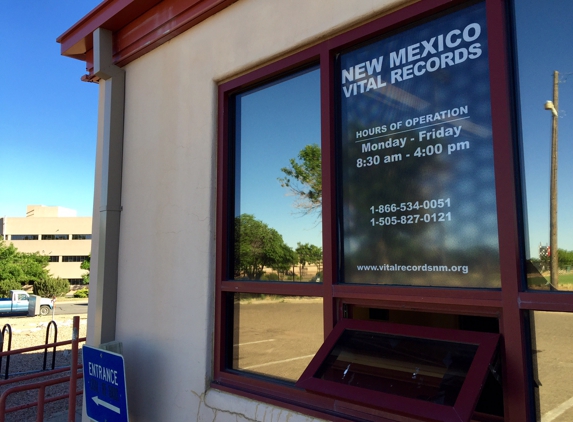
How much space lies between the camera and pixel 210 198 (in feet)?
12.5

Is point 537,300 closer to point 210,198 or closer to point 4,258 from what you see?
point 210,198

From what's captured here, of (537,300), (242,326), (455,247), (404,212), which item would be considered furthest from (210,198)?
(537,300)

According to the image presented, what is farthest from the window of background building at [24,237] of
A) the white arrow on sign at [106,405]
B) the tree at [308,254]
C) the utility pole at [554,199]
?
the utility pole at [554,199]

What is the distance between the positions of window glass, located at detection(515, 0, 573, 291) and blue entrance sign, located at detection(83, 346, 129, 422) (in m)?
2.95

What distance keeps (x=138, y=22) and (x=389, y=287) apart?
11.8 feet

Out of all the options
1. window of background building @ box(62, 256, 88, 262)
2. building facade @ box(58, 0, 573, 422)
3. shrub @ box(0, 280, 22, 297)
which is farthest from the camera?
window of background building @ box(62, 256, 88, 262)

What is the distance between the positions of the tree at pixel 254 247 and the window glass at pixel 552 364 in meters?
1.75

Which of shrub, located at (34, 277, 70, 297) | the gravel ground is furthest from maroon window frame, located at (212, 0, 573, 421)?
shrub, located at (34, 277, 70, 297)

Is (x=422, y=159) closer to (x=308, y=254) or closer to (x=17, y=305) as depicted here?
(x=308, y=254)

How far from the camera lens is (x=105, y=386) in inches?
152

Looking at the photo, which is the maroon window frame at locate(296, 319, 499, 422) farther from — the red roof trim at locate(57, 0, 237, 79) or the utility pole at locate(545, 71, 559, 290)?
the red roof trim at locate(57, 0, 237, 79)

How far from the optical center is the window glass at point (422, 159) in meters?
2.49

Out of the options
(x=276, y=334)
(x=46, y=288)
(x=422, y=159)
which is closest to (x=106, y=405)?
(x=276, y=334)

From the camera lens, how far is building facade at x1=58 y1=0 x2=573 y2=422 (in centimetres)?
234
